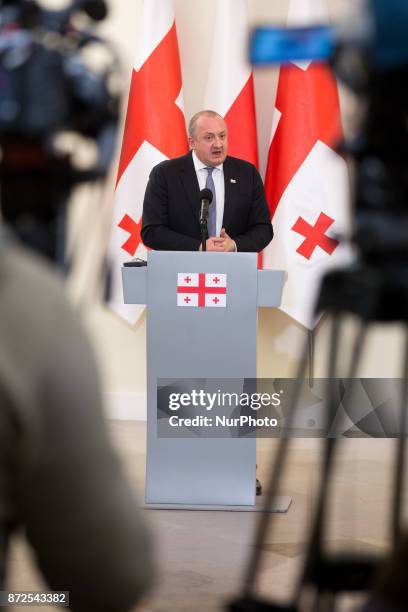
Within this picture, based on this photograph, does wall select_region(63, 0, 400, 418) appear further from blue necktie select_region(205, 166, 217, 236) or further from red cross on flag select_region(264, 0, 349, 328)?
blue necktie select_region(205, 166, 217, 236)

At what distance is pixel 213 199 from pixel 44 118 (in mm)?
3439

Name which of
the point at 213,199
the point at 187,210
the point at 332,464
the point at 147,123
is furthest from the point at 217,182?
the point at 332,464

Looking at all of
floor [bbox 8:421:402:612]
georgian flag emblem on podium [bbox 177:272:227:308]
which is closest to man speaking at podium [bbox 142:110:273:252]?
georgian flag emblem on podium [bbox 177:272:227:308]

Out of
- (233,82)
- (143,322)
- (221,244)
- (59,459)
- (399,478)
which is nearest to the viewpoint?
(59,459)

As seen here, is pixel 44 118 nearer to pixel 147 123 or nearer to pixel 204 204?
pixel 204 204

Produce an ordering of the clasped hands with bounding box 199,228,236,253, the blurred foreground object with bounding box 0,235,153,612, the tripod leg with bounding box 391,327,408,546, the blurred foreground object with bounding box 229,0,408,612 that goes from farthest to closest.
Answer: the clasped hands with bounding box 199,228,236,253, the tripod leg with bounding box 391,327,408,546, the blurred foreground object with bounding box 229,0,408,612, the blurred foreground object with bounding box 0,235,153,612

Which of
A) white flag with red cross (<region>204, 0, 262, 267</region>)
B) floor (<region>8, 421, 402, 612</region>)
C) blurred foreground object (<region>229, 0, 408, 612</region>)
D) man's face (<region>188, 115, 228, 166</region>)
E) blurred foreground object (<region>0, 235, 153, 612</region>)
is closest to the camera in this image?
blurred foreground object (<region>0, 235, 153, 612</region>)

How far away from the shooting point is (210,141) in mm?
4672

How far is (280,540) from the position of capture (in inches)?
145

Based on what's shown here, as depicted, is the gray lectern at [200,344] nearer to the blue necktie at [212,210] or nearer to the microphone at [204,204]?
the microphone at [204,204]

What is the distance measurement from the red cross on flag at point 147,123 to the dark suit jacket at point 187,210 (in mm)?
1546

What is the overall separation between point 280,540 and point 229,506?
456 millimetres

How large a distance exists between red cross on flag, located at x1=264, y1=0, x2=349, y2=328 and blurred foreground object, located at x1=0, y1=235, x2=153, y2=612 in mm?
4971

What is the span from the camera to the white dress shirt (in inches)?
183
